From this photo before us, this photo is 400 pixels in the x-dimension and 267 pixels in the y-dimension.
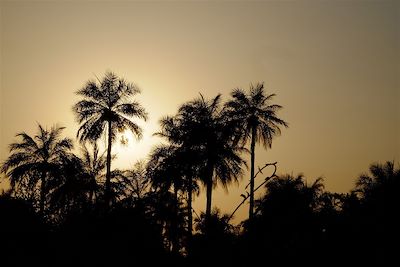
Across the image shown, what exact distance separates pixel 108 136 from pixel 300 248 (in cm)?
2942

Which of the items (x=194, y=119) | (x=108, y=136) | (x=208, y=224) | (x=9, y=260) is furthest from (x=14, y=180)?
(x=208, y=224)

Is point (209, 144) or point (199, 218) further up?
point (209, 144)

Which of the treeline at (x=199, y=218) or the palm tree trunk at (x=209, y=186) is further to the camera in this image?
the palm tree trunk at (x=209, y=186)

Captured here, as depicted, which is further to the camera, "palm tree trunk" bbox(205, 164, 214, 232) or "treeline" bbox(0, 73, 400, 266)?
"palm tree trunk" bbox(205, 164, 214, 232)

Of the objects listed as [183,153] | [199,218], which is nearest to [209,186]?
[183,153]

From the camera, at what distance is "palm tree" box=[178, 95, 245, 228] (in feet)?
114

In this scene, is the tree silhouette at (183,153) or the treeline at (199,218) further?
the tree silhouette at (183,153)

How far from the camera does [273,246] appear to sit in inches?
191

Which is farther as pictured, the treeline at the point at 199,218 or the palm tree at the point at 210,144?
the palm tree at the point at 210,144

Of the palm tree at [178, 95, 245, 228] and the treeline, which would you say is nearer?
the treeline

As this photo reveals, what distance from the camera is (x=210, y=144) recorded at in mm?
34531

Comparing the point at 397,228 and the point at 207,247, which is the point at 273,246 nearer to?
the point at 207,247

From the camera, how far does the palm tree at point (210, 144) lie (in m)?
34.7

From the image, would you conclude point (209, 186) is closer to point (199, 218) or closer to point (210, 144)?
point (210, 144)
